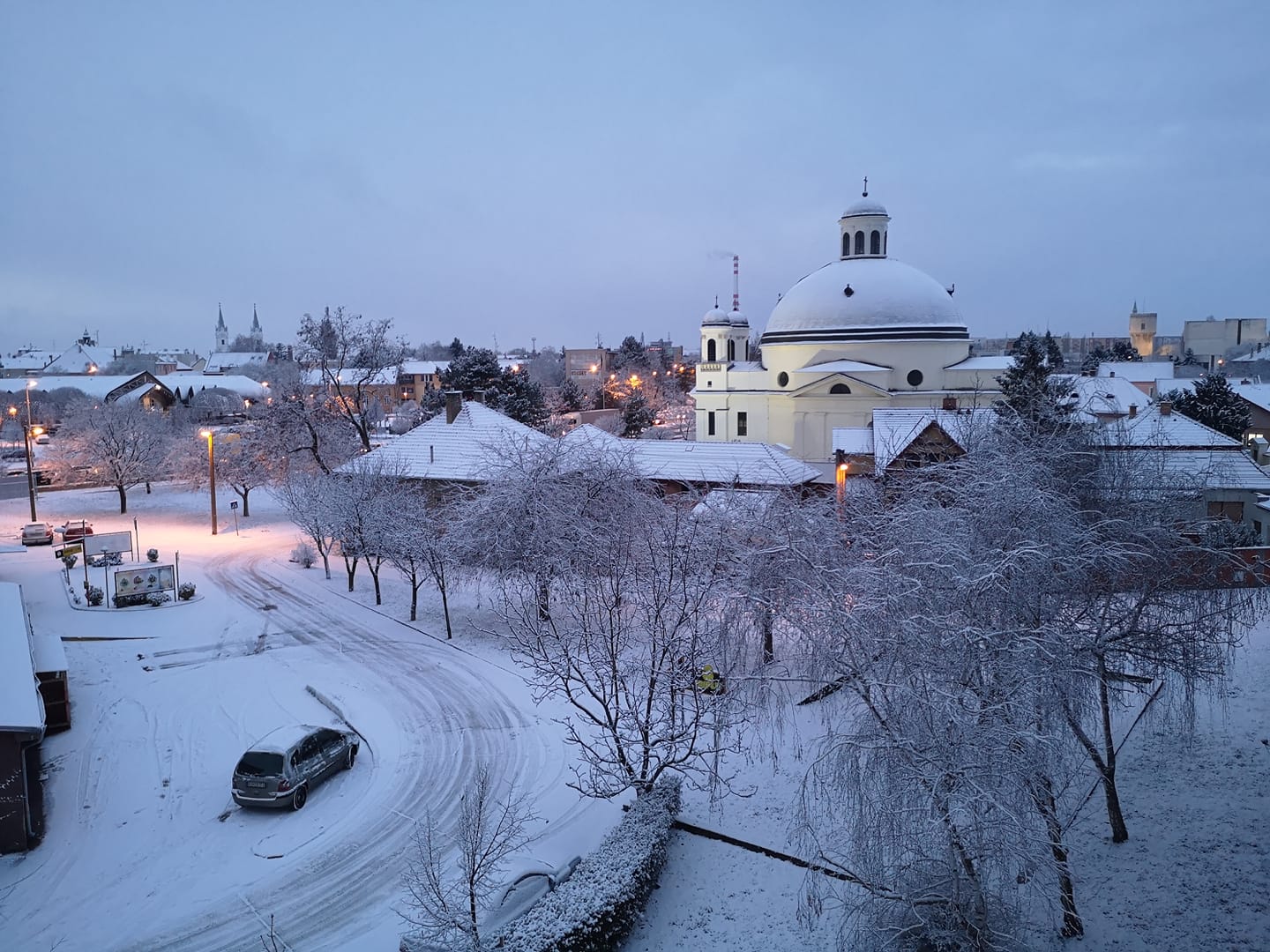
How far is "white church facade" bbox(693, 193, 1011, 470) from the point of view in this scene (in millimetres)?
46156

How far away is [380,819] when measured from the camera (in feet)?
42.6

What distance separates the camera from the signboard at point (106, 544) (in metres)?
26.8

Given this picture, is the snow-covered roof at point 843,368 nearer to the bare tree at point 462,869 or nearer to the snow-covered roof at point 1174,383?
the snow-covered roof at point 1174,383

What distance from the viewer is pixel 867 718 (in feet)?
31.8

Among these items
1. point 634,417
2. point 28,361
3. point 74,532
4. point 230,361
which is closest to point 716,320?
point 634,417

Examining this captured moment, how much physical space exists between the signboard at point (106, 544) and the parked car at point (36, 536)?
25.4 ft

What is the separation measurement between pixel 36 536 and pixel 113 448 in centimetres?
945

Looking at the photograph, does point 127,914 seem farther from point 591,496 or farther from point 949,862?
point 591,496

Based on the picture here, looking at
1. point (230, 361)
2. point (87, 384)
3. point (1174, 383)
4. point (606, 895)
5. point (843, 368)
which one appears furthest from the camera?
point (230, 361)

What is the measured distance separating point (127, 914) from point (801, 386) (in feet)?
136

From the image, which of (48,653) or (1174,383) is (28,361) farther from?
(1174,383)

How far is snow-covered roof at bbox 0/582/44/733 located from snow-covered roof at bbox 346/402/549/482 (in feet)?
43.2

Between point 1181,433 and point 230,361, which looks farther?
point 230,361

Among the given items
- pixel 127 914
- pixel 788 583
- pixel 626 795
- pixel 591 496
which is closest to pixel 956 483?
pixel 788 583
